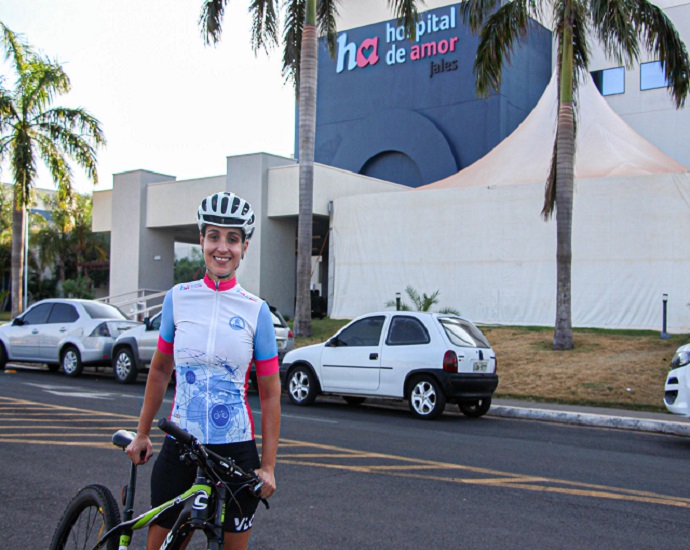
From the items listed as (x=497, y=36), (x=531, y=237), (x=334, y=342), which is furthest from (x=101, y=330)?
(x=531, y=237)

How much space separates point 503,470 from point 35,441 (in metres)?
5.12

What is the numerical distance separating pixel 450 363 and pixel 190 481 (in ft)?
29.1

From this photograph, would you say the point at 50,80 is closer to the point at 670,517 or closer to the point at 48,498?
the point at 48,498

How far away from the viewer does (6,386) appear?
1469cm

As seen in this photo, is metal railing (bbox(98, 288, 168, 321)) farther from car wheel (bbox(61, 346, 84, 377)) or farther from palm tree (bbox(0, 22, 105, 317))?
car wheel (bbox(61, 346, 84, 377))

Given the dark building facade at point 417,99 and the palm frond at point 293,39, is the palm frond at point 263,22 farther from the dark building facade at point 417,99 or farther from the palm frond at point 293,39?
the dark building facade at point 417,99

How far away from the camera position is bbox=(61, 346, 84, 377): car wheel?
17188mm

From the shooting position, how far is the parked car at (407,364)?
11.9m

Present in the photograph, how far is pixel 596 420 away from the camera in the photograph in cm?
1216

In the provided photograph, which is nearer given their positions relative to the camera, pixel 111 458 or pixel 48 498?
pixel 48 498

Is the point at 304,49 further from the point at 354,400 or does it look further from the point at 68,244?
the point at 68,244

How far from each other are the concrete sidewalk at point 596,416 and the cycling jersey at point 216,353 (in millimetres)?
9815

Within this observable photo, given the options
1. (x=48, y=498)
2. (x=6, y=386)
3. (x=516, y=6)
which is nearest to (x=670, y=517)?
(x=48, y=498)

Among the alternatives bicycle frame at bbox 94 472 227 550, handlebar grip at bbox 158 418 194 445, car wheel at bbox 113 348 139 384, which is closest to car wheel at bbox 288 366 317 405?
car wheel at bbox 113 348 139 384
